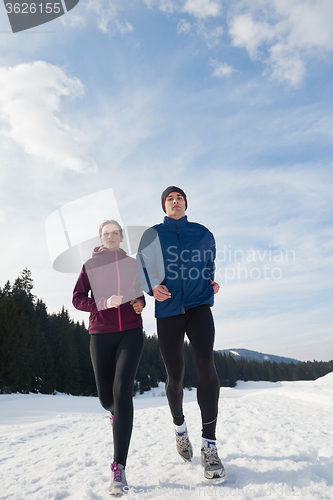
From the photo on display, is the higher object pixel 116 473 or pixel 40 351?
pixel 40 351

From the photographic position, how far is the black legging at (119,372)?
2.70 meters

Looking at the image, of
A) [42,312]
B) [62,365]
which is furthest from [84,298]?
[42,312]

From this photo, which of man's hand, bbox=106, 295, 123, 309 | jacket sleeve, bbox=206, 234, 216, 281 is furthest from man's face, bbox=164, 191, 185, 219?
man's hand, bbox=106, 295, 123, 309

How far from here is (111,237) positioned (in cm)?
367

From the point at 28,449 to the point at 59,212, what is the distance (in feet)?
11.5

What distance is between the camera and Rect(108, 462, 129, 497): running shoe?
2377mm

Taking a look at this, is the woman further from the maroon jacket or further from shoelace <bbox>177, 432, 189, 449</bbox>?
shoelace <bbox>177, 432, 189, 449</bbox>

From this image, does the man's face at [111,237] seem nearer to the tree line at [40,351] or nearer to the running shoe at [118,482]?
the running shoe at [118,482]

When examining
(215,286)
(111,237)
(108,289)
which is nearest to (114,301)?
(108,289)

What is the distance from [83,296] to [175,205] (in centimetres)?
150

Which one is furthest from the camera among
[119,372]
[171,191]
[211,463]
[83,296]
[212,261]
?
[171,191]

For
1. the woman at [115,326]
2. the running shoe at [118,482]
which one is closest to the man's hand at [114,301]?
the woman at [115,326]

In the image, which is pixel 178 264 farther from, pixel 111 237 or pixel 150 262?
pixel 111 237

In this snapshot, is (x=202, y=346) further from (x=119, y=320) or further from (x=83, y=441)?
(x=83, y=441)
